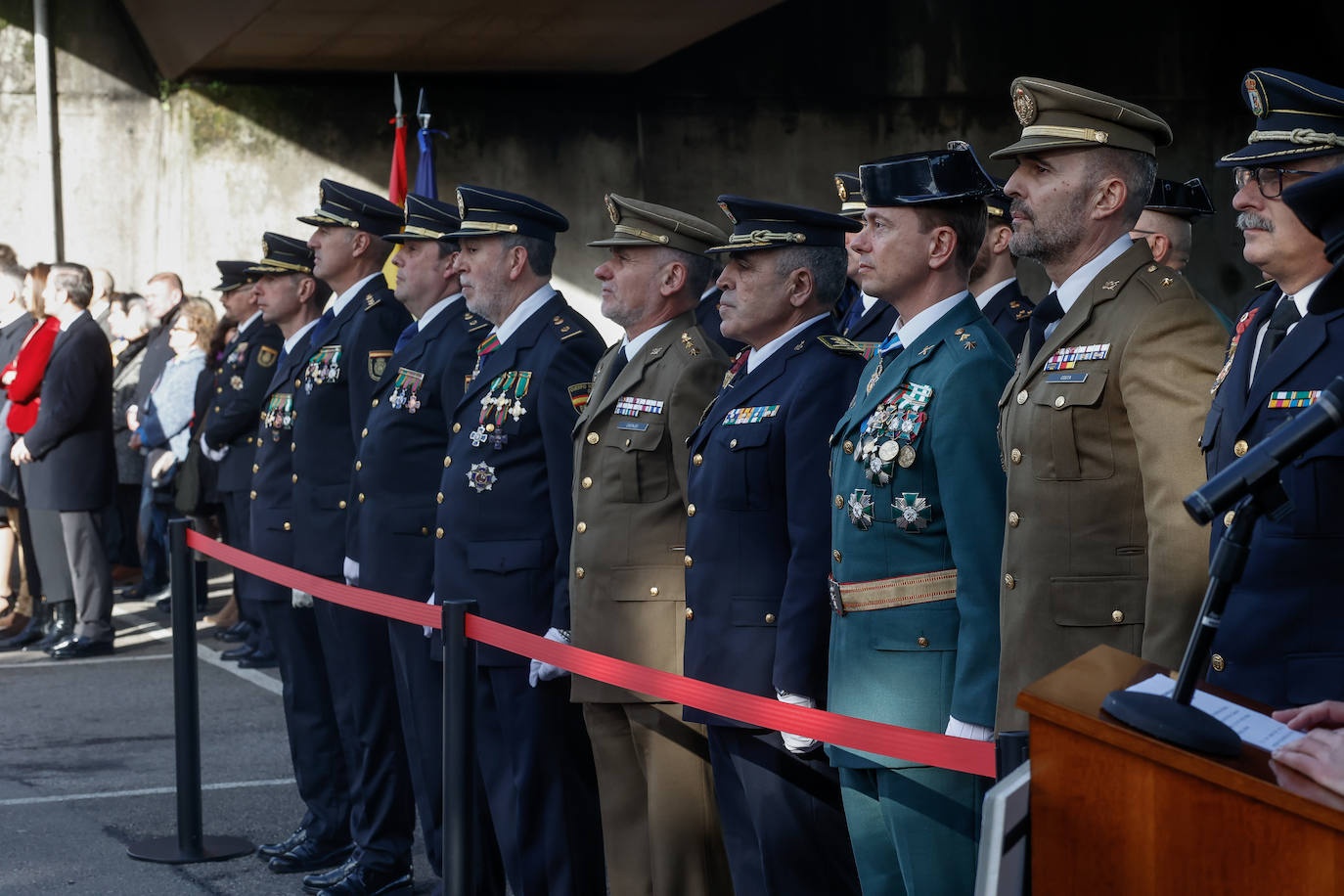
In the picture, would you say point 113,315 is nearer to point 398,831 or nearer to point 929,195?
point 398,831

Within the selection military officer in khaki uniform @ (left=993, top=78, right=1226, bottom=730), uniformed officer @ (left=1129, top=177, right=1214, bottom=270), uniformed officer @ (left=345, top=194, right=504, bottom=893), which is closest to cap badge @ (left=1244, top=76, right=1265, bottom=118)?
military officer in khaki uniform @ (left=993, top=78, right=1226, bottom=730)

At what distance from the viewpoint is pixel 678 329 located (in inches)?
154

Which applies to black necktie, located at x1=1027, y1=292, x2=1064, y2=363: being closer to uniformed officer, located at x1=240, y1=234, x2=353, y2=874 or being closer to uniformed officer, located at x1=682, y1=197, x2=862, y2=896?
uniformed officer, located at x1=682, y1=197, x2=862, y2=896

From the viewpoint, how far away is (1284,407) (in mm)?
2449

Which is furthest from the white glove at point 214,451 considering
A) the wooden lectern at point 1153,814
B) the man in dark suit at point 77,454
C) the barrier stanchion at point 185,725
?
the wooden lectern at point 1153,814

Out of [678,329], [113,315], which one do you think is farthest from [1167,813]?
[113,315]

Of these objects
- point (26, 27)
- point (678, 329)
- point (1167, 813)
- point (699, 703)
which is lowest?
point (699, 703)

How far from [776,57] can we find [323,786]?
11.7 metres

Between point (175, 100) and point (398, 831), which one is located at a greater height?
point (175, 100)

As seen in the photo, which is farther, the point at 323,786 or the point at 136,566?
the point at 136,566

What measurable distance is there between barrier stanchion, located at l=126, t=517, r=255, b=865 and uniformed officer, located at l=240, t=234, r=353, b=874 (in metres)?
0.22

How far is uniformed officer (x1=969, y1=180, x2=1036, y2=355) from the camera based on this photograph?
4.47 metres

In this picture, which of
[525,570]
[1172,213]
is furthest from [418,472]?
[1172,213]

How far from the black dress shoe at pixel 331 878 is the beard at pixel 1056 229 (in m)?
2.87
